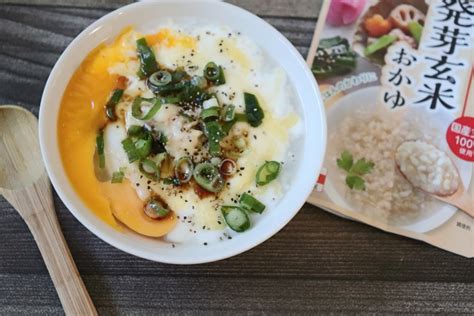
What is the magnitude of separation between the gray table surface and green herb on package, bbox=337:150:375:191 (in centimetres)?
10

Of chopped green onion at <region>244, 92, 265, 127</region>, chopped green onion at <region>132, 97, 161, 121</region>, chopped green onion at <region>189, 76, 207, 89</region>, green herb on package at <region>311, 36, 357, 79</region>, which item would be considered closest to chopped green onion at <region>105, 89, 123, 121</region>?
chopped green onion at <region>132, 97, 161, 121</region>

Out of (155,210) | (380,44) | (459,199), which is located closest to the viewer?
(155,210)

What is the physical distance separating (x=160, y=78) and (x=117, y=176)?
0.76 ft

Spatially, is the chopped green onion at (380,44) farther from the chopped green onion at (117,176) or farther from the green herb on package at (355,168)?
the chopped green onion at (117,176)

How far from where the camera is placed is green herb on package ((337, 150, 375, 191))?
1295 millimetres

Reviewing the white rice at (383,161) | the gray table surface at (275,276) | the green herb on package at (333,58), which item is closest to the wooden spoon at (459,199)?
the white rice at (383,161)

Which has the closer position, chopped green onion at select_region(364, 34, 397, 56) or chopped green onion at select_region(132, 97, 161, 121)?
chopped green onion at select_region(132, 97, 161, 121)

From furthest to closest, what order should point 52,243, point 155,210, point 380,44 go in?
point 380,44
point 52,243
point 155,210

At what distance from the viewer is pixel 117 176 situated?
43.5 inches

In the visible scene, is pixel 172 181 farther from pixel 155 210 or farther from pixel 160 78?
pixel 160 78

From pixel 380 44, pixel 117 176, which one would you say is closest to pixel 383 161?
pixel 380 44

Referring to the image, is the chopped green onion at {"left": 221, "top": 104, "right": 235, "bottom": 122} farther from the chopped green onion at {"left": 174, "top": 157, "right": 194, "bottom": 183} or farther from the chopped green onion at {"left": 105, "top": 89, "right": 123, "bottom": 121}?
the chopped green onion at {"left": 105, "top": 89, "right": 123, "bottom": 121}

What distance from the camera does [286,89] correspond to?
1.20 m

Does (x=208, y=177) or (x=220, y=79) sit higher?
(x=220, y=79)
